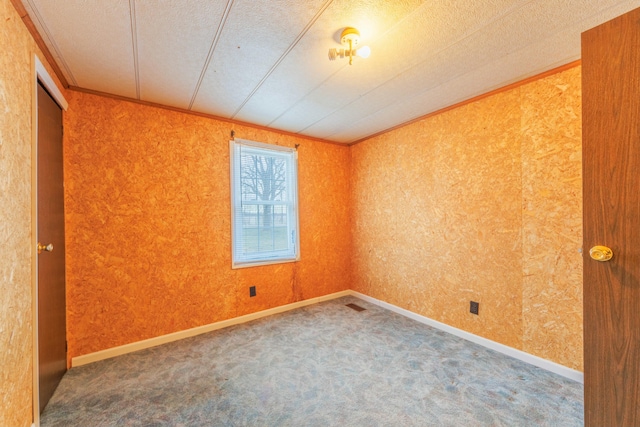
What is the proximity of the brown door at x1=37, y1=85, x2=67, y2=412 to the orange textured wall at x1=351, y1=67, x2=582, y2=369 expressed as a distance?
10.6 ft

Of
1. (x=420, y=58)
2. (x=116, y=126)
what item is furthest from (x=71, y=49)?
(x=420, y=58)

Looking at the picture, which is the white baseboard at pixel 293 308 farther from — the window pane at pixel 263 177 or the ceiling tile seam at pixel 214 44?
the ceiling tile seam at pixel 214 44

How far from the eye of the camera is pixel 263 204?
324cm

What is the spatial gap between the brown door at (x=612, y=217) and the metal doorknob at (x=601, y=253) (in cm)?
2

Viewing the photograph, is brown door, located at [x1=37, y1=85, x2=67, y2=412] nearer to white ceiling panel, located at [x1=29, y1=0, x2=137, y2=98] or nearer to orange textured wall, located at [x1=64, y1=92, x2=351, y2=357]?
orange textured wall, located at [x1=64, y1=92, x2=351, y2=357]

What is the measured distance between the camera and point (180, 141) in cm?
266

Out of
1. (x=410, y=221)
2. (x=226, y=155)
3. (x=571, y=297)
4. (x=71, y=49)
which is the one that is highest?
(x=71, y=49)

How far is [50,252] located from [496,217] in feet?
11.8

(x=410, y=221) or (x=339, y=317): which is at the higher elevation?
(x=410, y=221)

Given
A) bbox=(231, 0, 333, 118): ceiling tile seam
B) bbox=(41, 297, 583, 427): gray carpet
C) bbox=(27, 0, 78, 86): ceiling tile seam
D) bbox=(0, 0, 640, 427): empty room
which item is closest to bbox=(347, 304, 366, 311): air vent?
bbox=(0, 0, 640, 427): empty room

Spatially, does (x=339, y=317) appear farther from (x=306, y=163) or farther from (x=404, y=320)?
(x=306, y=163)

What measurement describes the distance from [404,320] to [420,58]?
268cm

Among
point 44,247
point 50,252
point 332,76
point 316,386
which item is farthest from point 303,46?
point 316,386

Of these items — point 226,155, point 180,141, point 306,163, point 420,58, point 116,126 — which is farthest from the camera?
point 306,163
